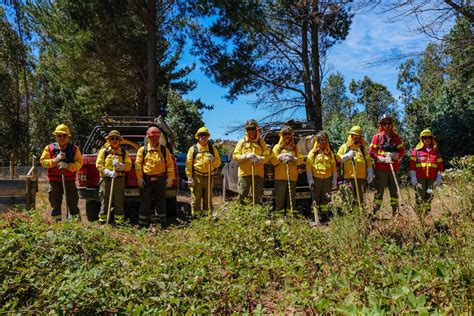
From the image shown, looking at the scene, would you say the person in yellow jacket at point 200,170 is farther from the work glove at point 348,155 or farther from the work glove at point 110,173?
the work glove at point 348,155

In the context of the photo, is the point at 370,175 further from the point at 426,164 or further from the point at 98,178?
the point at 98,178

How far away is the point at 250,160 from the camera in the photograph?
7.13m

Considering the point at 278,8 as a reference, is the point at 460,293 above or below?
below

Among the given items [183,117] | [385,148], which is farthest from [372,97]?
[385,148]

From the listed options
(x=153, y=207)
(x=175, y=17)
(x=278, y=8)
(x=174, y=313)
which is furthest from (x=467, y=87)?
(x=174, y=313)

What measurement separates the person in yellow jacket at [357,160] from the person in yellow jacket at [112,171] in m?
3.92

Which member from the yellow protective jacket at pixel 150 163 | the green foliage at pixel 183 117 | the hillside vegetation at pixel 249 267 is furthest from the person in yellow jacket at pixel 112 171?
the green foliage at pixel 183 117

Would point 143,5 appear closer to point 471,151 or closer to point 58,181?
point 58,181

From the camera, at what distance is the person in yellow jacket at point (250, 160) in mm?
7204

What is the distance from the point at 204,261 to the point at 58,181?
14.6 ft

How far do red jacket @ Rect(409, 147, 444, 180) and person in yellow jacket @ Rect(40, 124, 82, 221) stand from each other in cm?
601

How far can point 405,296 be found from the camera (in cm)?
217

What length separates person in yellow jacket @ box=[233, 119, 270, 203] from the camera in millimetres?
7204

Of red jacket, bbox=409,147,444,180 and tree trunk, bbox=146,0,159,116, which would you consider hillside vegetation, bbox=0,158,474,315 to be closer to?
red jacket, bbox=409,147,444,180
